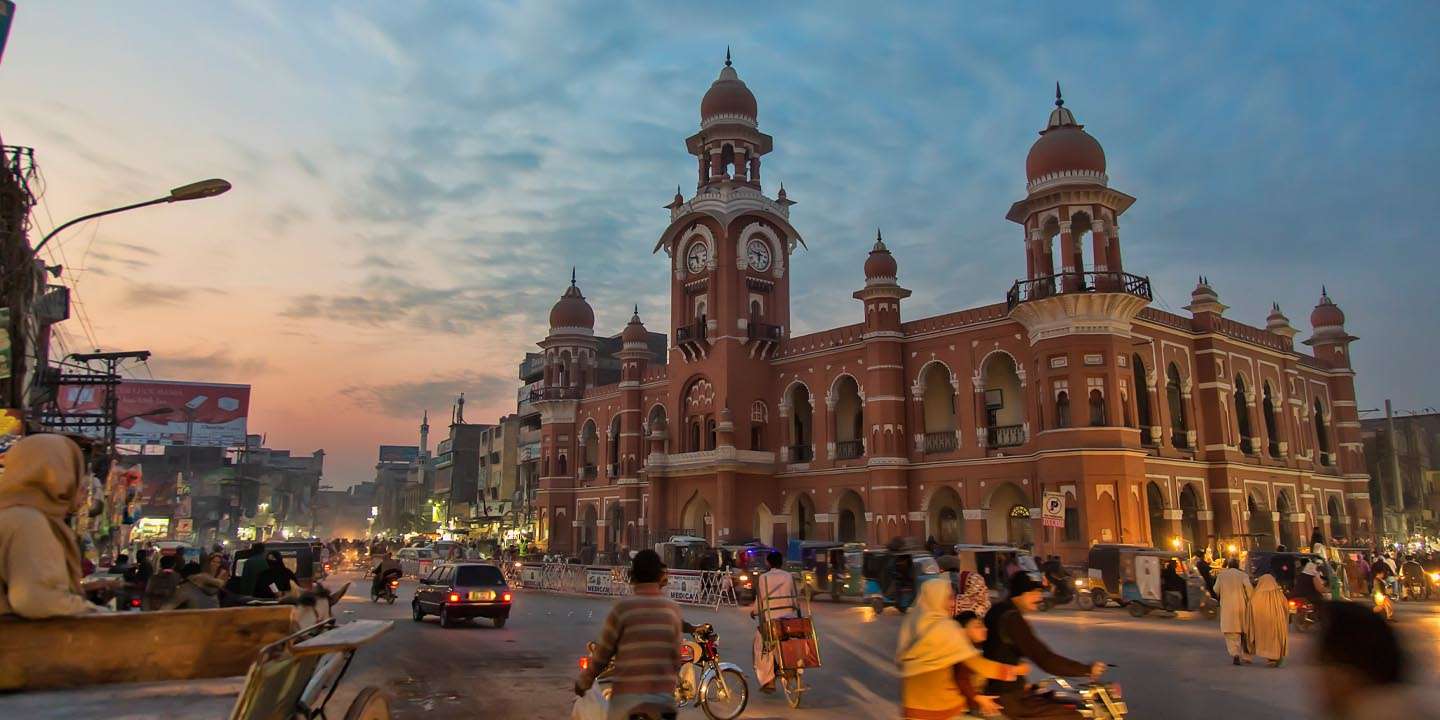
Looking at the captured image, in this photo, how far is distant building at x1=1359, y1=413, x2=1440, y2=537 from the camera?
169 ft

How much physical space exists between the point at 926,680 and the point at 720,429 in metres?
34.1

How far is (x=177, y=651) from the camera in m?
4.31

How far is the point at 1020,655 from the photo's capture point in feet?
18.9

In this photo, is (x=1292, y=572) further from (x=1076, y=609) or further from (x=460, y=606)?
(x=460, y=606)

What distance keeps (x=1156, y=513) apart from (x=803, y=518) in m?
15.1

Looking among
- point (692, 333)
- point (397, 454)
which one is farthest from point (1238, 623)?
point (397, 454)

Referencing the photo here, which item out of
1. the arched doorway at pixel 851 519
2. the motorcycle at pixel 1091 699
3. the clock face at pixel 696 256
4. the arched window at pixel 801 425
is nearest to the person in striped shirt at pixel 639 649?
the motorcycle at pixel 1091 699

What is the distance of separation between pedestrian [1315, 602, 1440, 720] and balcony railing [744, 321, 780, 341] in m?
37.8

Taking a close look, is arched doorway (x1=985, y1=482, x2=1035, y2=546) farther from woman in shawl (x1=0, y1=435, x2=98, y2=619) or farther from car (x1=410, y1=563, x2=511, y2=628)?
woman in shawl (x1=0, y1=435, x2=98, y2=619)

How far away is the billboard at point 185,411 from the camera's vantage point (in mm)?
55594

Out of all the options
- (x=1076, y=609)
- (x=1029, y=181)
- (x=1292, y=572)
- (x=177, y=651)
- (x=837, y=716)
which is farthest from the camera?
(x=1029, y=181)

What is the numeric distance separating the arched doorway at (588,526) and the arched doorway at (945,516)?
20894 millimetres

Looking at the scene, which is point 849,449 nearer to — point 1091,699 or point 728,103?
point 728,103

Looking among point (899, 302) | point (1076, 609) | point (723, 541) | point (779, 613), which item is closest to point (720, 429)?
point (723, 541)
